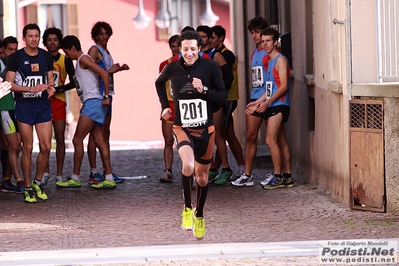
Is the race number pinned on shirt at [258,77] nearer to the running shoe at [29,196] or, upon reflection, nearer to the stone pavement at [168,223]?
the stone pavement at [168,223]

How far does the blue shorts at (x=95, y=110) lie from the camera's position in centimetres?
1325

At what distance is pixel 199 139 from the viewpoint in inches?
376

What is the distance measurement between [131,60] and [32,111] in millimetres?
28662

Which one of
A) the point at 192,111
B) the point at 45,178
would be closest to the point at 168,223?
the point at 192,111

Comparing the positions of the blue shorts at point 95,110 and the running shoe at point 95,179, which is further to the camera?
the running shoe at point 95,179

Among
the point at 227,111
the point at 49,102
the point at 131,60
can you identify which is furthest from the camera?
the point at 131,60

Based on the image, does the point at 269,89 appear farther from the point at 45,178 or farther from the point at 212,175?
the point at 45,178

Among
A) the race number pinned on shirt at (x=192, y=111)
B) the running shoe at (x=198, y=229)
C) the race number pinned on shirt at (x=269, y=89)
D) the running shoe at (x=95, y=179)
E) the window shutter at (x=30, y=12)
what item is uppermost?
the window shutter at (x=30, y=12)

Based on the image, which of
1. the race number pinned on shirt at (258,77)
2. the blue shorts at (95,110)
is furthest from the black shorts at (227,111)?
the blue shorts at (95,110)

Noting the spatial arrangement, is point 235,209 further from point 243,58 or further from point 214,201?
point 243,58

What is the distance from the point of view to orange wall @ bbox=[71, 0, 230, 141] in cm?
4009

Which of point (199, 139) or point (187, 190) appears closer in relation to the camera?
point (187, 190)

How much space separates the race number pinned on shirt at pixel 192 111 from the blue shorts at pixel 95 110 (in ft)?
12.9

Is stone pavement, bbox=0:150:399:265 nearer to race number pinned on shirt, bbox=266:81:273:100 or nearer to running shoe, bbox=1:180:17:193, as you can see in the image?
running shoe, bbox=1:180:17:193
